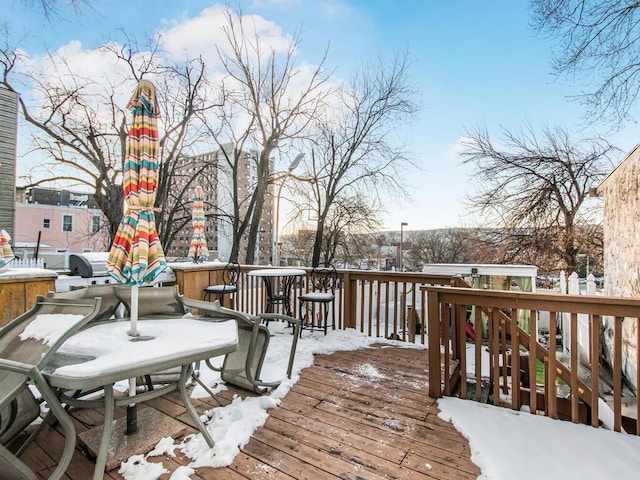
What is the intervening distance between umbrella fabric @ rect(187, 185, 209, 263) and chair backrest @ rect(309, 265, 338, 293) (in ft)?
6.18

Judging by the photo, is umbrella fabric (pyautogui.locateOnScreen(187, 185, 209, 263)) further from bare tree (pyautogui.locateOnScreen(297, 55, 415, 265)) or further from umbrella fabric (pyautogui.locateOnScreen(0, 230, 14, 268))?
bare tree (pyautogui.locateOnScreen(297, 55, 415, 265))

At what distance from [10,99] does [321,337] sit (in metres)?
11.5

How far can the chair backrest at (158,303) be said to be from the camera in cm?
274

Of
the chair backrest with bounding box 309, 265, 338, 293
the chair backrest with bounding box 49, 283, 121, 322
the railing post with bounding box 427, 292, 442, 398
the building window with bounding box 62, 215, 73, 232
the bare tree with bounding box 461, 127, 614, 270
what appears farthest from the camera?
the building window with bounding box 62, 215, 73, 232

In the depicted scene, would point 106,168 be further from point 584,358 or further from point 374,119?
point 584,358

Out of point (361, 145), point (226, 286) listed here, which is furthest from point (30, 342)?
point (361, 145)

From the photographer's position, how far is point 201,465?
1.87 m

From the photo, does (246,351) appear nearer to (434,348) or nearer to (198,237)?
(434,348)

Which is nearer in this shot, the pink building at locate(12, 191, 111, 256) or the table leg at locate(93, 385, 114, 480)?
the table leg at locate(93, 385, 114, 480)

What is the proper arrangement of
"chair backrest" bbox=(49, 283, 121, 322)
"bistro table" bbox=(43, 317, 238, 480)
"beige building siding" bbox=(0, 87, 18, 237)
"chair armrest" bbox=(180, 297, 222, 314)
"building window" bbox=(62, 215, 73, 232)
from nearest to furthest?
1. "bistro table" bbox=(43, 317, 238, 480)
2. "chair backrest" bbox=(49, 283, 121, 322)
3. "chair armrest" bbox=(180, 297, 222, 314)
4. "beige building siding" bbox=(0, 87, 18, 237)
5. "building window" bbox=(62, 215, 73, 232)

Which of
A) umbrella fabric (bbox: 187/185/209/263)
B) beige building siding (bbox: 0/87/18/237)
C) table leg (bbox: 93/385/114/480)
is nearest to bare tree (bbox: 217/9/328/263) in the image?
umbrella fabric (bbox: 187/185/209/263)

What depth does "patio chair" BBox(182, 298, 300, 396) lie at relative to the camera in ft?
8.96

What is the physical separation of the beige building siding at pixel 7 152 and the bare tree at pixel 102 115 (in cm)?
103

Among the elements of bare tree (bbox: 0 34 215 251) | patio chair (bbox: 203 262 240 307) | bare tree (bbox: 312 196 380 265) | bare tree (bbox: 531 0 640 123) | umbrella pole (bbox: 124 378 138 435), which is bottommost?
umbrella pole (bbox: 124 378 138 435)
